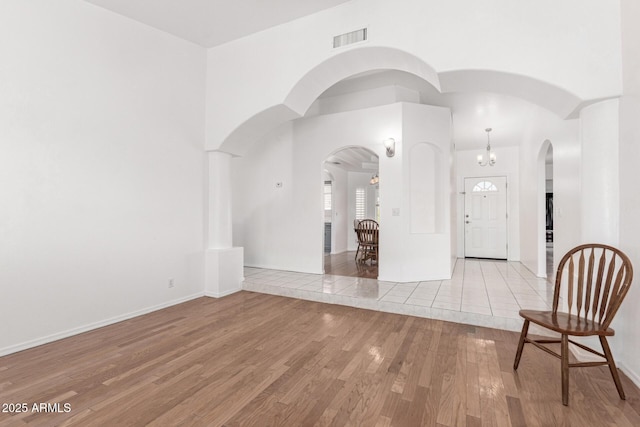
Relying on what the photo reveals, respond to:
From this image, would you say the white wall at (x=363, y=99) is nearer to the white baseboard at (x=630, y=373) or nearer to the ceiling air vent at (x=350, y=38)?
→ the ceiling air vent at (x=350, y=38)

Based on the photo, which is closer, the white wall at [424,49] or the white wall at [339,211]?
the white wall at [424,49]

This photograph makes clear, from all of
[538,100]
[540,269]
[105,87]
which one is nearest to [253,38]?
[105,87]

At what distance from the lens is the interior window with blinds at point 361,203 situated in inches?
373

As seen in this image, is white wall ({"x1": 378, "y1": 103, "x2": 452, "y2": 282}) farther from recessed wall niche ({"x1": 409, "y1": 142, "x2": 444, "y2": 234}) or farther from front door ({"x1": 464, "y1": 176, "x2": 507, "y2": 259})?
front door ({"x1": 464, "y1": 176, "x2": 507, "y2": 259})

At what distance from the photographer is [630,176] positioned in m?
2.18

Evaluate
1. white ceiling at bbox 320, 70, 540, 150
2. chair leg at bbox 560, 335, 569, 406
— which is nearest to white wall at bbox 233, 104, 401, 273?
white ceiling at bbox 320, 70, 540, 150

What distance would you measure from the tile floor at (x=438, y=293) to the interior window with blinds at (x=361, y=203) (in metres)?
4.18

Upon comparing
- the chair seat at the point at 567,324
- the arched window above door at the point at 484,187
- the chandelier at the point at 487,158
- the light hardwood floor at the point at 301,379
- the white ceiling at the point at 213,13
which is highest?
the white ceiling at the point at 213,13

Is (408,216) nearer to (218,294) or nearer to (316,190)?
(316,190)

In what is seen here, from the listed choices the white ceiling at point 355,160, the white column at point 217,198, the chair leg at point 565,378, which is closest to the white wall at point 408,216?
the white ceiling at point 355,160

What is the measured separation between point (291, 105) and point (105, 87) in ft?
6.69

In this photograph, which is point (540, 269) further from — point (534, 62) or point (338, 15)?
point (338, 15)

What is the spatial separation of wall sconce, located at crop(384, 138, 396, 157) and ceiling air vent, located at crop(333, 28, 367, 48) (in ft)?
5.89

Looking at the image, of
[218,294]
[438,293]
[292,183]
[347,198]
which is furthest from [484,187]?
[218,294]
